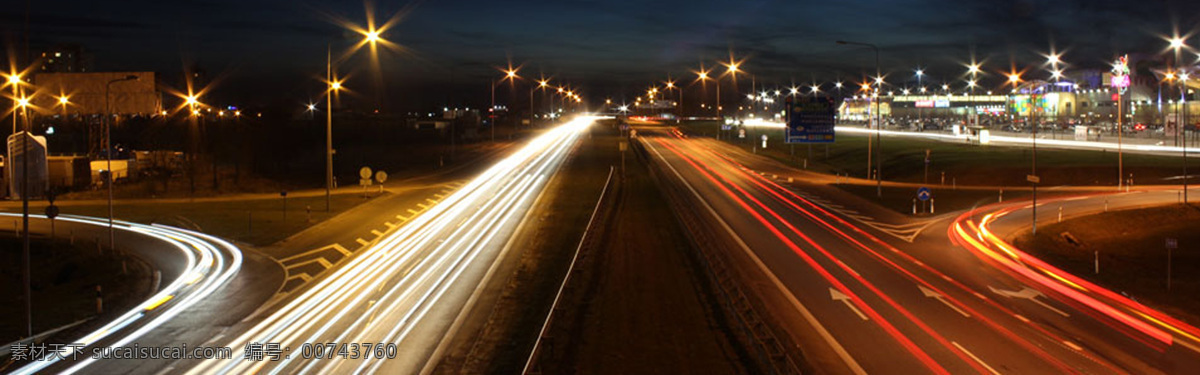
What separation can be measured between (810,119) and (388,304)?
43.9 metres

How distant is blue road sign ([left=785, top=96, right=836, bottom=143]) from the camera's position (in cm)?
5756

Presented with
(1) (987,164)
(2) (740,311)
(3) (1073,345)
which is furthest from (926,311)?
(1) (987,164)

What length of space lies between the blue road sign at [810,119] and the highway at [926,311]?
799 inches

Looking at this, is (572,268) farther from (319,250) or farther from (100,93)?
(100,93)

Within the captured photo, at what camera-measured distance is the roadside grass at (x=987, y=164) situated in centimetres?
5747

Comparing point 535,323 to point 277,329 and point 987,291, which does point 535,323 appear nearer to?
point 277,329

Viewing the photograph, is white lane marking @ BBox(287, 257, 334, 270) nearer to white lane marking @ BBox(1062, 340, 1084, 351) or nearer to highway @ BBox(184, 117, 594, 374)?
highway @ BBox(184, 117, 594, 374)

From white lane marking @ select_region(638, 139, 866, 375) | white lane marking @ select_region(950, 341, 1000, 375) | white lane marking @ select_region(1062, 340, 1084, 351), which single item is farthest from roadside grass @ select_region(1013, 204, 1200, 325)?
white lane marking @ select_region(638, 139, 866, 375)

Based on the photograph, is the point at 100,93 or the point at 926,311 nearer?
the point at 926,311

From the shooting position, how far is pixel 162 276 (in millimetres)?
26109

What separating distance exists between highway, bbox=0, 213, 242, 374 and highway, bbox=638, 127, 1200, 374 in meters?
16.2

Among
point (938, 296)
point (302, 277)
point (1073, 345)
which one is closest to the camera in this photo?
point (1073, 345)

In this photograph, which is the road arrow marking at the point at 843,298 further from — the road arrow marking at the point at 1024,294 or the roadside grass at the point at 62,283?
the roadside grass at the point at 62,283

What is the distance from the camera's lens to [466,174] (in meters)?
63.2
